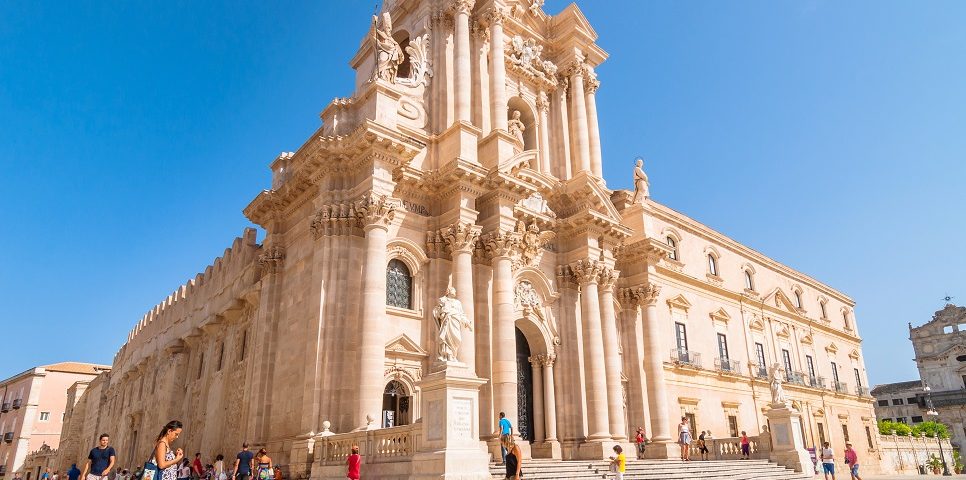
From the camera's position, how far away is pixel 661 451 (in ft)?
77.3

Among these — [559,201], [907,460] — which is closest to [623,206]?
[559,201]

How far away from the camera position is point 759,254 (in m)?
38.1

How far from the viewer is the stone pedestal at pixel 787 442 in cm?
2131

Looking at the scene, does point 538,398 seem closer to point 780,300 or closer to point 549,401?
point 549,401

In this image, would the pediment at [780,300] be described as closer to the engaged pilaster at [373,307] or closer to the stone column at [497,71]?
the stone column at [497,71]

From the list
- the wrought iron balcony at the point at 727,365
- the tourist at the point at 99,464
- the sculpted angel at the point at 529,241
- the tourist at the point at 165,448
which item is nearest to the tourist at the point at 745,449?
→ the wrought iron balcony at the point at 727,365

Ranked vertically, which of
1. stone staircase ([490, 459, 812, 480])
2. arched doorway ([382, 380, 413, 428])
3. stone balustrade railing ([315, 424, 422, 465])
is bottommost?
stone staircase ([490, 459, 812, 480])

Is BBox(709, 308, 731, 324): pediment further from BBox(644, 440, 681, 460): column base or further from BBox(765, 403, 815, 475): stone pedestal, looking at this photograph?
BBox(765, 403, 815, 475): stone pedestal

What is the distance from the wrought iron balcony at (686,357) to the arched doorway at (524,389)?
919 centimetres

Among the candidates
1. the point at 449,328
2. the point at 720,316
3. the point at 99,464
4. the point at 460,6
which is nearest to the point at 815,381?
the point at 720,316

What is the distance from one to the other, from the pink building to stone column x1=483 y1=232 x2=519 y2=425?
4973cm

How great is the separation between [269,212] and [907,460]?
48597 millimetres

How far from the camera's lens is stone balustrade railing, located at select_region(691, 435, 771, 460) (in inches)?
886

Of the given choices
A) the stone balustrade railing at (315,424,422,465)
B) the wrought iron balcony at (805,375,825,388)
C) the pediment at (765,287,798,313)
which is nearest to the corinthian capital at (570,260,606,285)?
the stone balustrade railing at (315,424,422,465)
